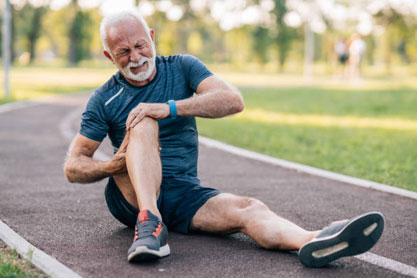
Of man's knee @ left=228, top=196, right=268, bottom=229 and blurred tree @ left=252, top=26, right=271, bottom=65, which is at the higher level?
man's knee @ left=228, top=196, right=268, bottom=229

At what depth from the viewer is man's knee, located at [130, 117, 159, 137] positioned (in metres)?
4.06

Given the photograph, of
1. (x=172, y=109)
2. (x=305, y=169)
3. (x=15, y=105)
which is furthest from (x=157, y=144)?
(x=15, y=105)

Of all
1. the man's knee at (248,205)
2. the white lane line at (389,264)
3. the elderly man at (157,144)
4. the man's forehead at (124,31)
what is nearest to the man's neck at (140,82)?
the elderly man at (157,144)

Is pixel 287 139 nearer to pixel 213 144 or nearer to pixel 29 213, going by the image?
pixel 213 144

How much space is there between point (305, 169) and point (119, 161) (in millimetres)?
3790

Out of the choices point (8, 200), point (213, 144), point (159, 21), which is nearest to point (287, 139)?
point (213, 144)

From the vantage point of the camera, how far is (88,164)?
4.29 meters

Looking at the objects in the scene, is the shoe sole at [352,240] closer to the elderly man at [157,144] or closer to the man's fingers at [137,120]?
the elderly man at [157,144]

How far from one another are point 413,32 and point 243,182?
4883 centimetres

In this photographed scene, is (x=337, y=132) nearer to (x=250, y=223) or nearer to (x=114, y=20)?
(x=250, y=223)

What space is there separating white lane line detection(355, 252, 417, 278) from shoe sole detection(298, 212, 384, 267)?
0.36 metres

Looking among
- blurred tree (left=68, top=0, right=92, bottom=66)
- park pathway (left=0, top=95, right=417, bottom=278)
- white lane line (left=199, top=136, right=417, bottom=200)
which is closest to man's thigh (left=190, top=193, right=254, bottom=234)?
park pathway (left=0, top=95, right=417, bottom=278)

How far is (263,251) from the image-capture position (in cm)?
418

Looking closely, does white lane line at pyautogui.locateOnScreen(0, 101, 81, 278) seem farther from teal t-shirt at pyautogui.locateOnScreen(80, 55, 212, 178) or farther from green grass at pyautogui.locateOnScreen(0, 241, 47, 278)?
teal t-shirt at pyautogui.locateOnScreen(80, 55, 212, 178)
